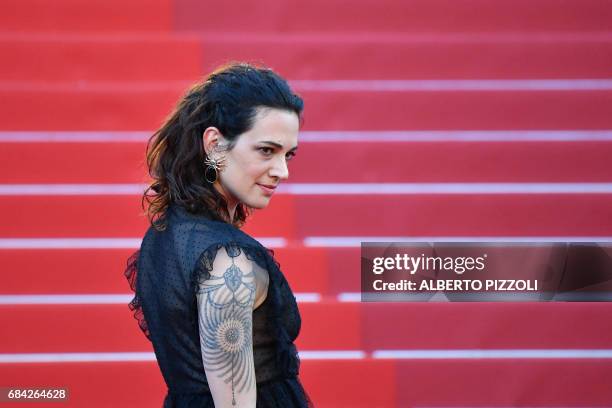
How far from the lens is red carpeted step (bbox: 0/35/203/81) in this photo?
3.21 m

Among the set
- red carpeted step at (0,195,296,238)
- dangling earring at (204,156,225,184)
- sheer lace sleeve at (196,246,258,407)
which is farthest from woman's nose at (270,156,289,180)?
red carpeted step at (0,195,296,238)

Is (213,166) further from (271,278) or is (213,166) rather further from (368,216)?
(368,216)

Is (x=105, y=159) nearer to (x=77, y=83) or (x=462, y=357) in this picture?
(x=77, y=83)

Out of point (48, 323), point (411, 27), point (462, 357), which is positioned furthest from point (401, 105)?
point (48, 323)

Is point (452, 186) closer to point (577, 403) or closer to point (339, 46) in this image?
point (339, 46)

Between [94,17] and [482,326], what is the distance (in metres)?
1.91

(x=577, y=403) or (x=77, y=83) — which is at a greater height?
(x=77, y=83)

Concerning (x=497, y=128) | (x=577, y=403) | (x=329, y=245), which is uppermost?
(x=497, y=128)

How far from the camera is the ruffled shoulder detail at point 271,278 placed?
5.11 ft

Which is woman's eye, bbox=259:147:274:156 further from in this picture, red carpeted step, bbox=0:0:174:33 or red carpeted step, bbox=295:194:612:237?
red carpeted step, bbox=0:0:174:33

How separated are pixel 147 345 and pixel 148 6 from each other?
131 cm

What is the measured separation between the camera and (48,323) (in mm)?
3209

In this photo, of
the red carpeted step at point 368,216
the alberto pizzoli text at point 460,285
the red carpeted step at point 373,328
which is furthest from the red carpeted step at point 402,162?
the red carpeted step at point 373,328

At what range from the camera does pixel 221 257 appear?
156 cm
